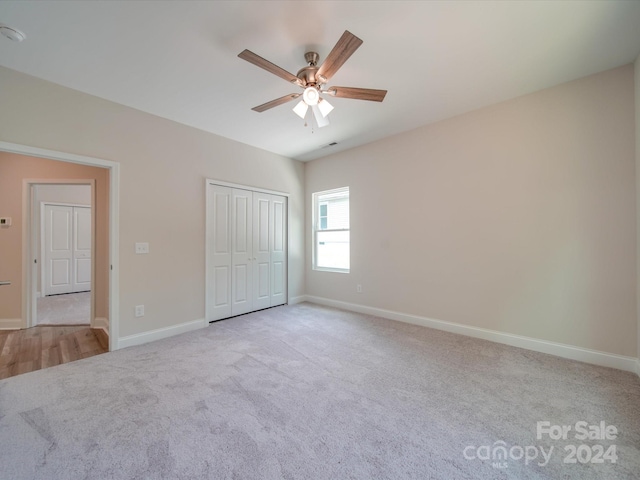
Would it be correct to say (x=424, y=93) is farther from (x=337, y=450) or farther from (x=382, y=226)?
(x=337, y=450)

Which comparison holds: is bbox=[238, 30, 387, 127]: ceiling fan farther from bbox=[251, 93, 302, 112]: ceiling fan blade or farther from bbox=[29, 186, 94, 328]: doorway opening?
bbox=[29, 186, 94, 328]: doorway opening

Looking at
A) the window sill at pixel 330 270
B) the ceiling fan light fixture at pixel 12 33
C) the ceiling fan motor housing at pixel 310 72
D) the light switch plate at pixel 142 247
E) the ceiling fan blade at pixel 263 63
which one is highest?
the ceiling fan light fixture at pixel 12 33

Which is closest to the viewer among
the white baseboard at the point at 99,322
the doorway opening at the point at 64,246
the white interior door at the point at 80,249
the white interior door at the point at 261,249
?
the white baseboard at the point at 99,322

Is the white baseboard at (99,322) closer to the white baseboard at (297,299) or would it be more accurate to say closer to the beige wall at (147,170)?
the beige wall at (147,170)

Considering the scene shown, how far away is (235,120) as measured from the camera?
3.32 meters

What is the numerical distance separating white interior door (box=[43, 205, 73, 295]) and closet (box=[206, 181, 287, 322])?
5.04 meters

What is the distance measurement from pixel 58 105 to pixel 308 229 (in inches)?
145

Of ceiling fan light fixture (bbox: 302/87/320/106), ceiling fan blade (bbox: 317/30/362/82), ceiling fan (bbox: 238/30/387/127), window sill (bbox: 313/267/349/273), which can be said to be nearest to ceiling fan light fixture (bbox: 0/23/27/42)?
ceiling fan (bbox: 238/30/387/127)

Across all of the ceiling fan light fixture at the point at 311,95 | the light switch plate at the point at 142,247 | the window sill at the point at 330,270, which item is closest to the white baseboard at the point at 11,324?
the light switch plate at the point at 142,247

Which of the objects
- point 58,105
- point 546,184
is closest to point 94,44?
point 58,105

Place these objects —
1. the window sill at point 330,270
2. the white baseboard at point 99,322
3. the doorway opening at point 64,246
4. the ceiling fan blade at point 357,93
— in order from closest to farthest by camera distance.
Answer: the ceiling fan blade at point 357,93 < the white baseboard at point 99,322 < the window sill at point 330,270 < the doorway opening at point 64,246

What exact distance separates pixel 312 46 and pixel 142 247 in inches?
113

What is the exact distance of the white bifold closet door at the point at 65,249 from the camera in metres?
5.90

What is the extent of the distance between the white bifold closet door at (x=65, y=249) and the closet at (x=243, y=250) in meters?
4.95
